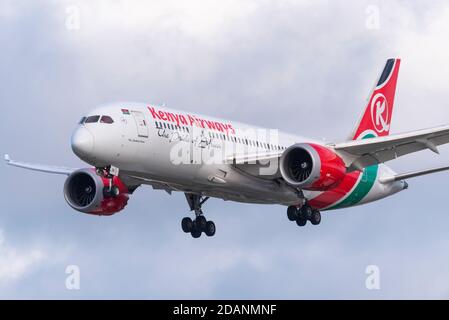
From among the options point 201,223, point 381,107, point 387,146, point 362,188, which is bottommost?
point 201,223

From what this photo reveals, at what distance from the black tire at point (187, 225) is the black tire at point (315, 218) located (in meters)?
6.13

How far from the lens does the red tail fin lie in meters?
76.2

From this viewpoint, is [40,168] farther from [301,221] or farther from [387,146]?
[387,146]

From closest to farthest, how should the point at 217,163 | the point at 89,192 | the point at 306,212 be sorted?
1. the point at 217,163
2. the point at 306,212
3. the point at 89,192

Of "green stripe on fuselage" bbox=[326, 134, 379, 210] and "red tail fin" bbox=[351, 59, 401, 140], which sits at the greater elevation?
"red tail fin" bbox=[351, 59, 401, 140]

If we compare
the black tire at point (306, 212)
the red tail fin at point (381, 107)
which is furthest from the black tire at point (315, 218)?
the red tail fin at point (381, 107)

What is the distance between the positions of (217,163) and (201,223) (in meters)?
6.02

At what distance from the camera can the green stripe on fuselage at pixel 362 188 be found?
71938 millimetres

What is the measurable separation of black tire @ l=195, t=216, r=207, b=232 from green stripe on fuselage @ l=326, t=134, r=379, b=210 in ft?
21.7

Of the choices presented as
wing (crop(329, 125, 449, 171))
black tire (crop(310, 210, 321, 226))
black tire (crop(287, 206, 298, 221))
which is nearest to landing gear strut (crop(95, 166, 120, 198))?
black tire (crop(287, 206, 298, 221))

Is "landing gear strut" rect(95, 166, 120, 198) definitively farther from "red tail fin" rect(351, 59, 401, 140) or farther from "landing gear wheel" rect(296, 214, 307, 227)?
"red tail fin" rect(351, 59, 401, 140)

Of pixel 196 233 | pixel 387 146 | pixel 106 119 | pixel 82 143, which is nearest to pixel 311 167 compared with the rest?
pixel 387 146

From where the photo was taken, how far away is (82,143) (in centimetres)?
5947

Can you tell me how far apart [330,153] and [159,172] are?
8.23 m
